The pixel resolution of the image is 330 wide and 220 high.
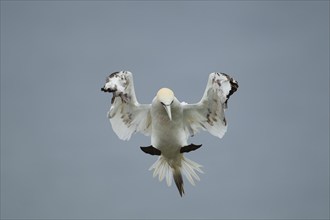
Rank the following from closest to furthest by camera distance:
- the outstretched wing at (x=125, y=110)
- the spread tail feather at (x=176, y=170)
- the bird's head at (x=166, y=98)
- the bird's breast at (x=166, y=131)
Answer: the bird's head at (x=166, y=98) → the outstretched wing at (x=125, y=110) → the bird's breast at (x=166, y=131) → the spread tail feather at (x=176, y=170)

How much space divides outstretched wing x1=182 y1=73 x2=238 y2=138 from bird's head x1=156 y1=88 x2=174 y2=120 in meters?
0.52

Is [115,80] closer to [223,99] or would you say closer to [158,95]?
[158,95]

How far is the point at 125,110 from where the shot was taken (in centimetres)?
866

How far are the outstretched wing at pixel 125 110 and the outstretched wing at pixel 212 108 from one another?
519 mm

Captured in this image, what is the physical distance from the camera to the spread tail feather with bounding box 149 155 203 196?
351 inches

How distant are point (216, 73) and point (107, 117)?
1457 millimetres

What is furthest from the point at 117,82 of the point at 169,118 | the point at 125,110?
the point at 169,118

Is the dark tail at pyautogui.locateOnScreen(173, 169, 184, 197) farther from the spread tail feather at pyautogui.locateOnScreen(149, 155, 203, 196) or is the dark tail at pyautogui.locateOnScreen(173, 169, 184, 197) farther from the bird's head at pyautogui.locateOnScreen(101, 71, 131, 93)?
the bird's head at pyautogui.locateOnScreen(101, 71, 131, 93)

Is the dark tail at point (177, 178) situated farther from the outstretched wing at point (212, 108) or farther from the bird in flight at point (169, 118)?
the outstretched wing at point (212, 108)

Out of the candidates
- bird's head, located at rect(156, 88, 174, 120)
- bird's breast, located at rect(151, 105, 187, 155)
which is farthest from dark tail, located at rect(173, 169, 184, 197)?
bird's head, located at rect(156, 88, 174, 120)

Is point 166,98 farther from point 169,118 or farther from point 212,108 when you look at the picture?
point 212,108

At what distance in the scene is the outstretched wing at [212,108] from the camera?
823cm

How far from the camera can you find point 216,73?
8250 millimetres

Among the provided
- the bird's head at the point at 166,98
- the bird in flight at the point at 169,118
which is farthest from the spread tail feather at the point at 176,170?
the bird's head at the point at 166,98
